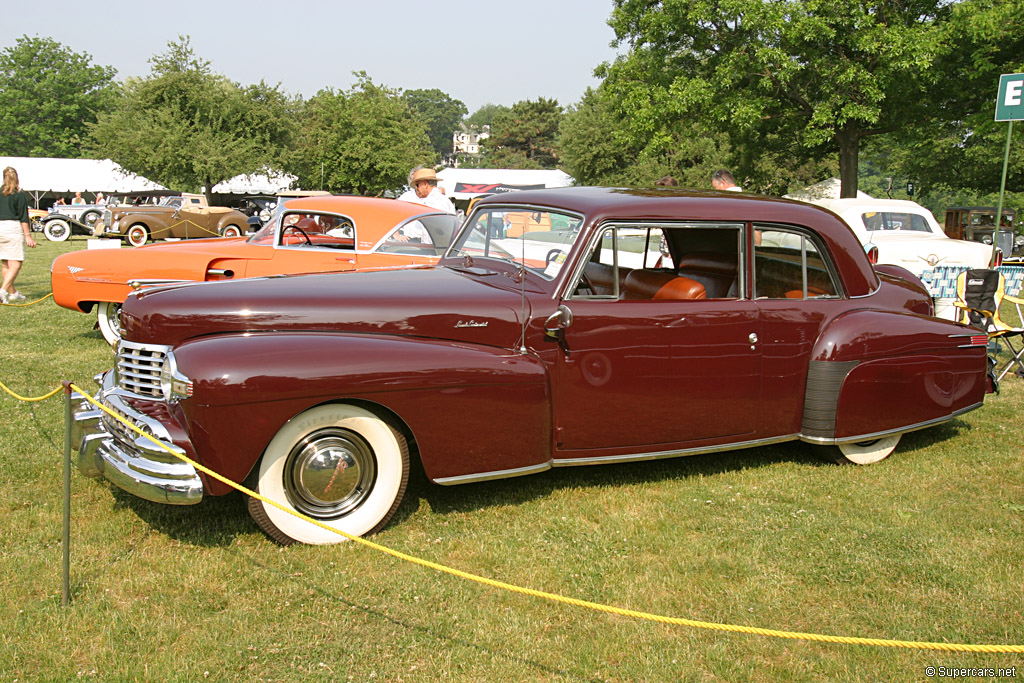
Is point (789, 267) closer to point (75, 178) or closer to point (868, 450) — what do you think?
point (868, 450)

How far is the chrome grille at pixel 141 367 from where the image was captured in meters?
3.88

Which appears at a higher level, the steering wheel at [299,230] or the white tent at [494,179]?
the white tent at [494,179]

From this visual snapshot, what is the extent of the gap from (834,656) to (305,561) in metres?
2.29

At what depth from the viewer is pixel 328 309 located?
402 centimetres

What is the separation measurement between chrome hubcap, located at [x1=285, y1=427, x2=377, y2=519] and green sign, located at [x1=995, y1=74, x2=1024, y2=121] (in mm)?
8883

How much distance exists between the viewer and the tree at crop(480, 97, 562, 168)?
95312 millimetres

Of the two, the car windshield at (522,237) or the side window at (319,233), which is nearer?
the car windshield at (522,237)

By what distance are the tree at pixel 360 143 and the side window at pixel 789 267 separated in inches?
1539

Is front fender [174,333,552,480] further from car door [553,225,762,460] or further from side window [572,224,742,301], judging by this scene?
side window [572,224,742,301]

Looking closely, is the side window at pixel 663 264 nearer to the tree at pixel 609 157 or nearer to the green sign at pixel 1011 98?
the green sign at pixel 1011 98

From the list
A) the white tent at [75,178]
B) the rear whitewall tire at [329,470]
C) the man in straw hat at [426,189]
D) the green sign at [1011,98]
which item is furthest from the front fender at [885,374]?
the white tent at [75,178]

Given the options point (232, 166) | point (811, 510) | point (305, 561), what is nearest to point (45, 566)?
point (305, 561)

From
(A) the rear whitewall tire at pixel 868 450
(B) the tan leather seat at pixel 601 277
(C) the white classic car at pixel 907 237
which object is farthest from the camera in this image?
(C) the white classic car at pixel 907 237

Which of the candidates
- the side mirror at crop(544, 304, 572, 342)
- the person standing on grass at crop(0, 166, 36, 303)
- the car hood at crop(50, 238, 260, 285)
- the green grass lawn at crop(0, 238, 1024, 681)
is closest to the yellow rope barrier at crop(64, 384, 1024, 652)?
the green grass lawn at crop(0, 238, 1024, 681)
